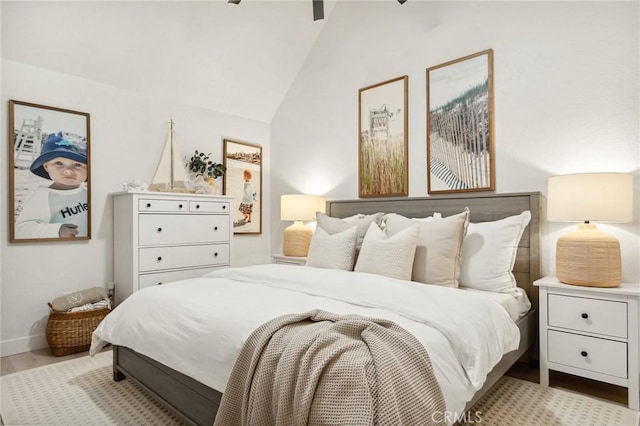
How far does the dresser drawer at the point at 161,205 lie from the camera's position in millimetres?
3146

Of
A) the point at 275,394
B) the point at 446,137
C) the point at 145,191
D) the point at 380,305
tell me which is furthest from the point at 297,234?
the point at 275,394

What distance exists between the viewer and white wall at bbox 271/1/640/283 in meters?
2.36

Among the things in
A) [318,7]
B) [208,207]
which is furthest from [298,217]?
[318,7]

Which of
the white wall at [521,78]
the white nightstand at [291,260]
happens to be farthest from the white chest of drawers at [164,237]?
the white wall at [521,78]

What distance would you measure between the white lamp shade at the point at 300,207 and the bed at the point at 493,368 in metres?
0.18

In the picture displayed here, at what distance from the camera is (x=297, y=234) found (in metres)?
3.85

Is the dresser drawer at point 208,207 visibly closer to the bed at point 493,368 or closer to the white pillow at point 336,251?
the bed at point 493,368

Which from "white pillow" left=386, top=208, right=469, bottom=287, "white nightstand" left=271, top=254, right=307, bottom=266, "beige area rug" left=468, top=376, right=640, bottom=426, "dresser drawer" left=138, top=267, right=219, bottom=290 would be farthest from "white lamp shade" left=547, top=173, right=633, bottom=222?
"dresser drawer" left=138, top=267, right=219, bottom=290

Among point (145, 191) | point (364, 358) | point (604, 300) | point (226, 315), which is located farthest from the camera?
point (145, 191)

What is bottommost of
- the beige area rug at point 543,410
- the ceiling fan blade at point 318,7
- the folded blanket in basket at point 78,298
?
the beige area rug at point 543,410

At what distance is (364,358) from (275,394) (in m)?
0.32

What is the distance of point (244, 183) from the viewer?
445 centimetres

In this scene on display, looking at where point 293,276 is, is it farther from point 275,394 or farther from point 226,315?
point 275,394

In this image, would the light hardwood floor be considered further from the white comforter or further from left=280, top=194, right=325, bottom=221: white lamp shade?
left=280, top=194, right=325, bottom=221: white lamp shade
